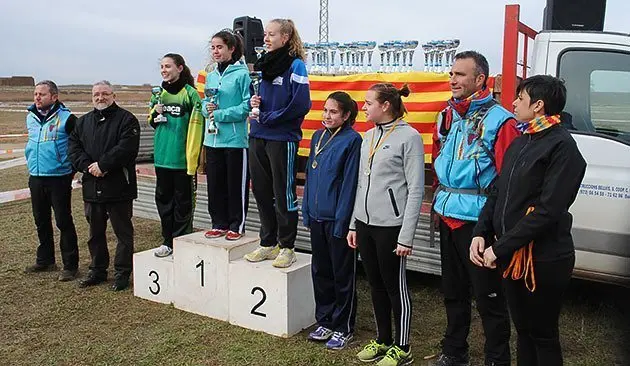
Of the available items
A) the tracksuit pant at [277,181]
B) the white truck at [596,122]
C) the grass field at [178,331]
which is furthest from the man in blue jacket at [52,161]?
the white truck at [596,122]

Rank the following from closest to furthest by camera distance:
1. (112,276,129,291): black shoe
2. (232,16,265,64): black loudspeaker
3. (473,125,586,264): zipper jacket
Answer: (473,125,586,264): zipper jacket, (112,276,129,291): black shoe, (232,16,265,64): black loudspeaker

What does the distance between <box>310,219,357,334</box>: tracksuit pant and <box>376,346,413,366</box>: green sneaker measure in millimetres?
445

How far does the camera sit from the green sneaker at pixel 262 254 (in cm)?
438

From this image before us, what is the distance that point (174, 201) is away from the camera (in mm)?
5105

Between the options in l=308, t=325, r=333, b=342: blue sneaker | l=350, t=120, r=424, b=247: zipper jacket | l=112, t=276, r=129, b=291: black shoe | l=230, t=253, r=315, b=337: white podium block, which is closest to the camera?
l=350, t=120, r=424, b=247: zipper jacket

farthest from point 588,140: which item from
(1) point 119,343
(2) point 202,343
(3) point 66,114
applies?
(3) point 66,114

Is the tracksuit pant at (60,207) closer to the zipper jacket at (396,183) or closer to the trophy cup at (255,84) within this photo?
the trophy cup at (255,84)

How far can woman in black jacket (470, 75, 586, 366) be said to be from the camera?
2.57 meters

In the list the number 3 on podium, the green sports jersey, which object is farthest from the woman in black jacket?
the number 3 on podium

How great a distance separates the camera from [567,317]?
4.49m

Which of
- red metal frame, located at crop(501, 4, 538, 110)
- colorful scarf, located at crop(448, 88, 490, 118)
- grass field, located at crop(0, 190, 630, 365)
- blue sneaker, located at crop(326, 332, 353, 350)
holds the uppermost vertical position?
red metal frame, located at crop(501, 4, 538, 110)

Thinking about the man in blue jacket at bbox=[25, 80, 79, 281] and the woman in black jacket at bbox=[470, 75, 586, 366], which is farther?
the man in blue jacket at bbox=[25, 80, 79, 281]

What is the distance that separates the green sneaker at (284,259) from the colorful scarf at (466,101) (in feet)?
5.41

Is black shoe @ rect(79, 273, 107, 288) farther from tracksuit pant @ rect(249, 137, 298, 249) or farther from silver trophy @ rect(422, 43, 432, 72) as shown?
silver trophy @ rect(422, 43, 432, 72)
